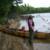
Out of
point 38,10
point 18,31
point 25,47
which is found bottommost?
point 25,47

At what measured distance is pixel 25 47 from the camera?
49.4 inches

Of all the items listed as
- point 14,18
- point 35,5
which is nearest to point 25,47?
point 14,18

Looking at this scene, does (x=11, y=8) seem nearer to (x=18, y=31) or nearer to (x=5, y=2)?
(x=5, y=2)

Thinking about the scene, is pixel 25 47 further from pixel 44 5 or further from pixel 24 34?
pixel 44 5

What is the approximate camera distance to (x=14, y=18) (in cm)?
125

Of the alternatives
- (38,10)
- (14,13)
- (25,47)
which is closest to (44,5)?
(38,10)

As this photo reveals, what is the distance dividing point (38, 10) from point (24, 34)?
0.22 m

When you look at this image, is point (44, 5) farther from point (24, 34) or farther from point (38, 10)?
point (24, 34)

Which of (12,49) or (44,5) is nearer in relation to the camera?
(12,49)

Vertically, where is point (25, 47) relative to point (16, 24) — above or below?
below

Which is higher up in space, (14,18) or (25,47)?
(14,18)

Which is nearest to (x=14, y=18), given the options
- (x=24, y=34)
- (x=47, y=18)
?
(x=24, y=34)

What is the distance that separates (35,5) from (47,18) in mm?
143

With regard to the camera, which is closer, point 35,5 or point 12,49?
point 12,49
